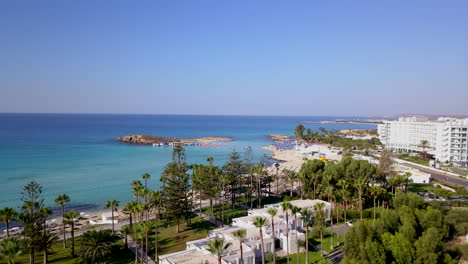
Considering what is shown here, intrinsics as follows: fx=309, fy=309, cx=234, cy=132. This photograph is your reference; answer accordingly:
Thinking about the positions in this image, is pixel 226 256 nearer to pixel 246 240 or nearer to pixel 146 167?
pixel 246 240

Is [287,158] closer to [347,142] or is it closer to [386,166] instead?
[347,142]

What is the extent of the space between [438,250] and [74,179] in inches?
2426

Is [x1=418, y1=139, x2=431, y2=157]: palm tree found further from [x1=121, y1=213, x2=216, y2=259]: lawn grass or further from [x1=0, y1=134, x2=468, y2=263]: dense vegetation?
[x1=121, y1=213, x2=216, y2=259]: lawn grass

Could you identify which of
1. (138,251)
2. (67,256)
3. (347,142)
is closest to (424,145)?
(347,142)

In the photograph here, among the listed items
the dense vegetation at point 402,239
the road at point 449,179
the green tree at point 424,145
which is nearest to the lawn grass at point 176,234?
the dense vegetation at point 402,239

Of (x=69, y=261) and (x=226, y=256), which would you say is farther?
(x=69, y=261)

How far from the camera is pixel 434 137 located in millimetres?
92062

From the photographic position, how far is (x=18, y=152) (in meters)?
91.0

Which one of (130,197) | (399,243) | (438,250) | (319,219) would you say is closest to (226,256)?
(319,219)

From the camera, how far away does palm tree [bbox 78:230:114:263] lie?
1012 inches

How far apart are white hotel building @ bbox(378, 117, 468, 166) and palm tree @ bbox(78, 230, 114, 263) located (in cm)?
7633

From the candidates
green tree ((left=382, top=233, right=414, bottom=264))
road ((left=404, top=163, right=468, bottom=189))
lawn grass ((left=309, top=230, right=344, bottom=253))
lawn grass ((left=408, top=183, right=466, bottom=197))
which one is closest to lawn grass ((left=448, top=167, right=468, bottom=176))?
road ((left=404, top=163, right=468, bottom=189))

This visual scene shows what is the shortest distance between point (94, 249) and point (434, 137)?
9778cm

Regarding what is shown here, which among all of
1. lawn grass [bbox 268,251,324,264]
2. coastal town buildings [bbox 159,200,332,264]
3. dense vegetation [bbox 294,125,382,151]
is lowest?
lawn grass [bbox 268,251,324,264]
